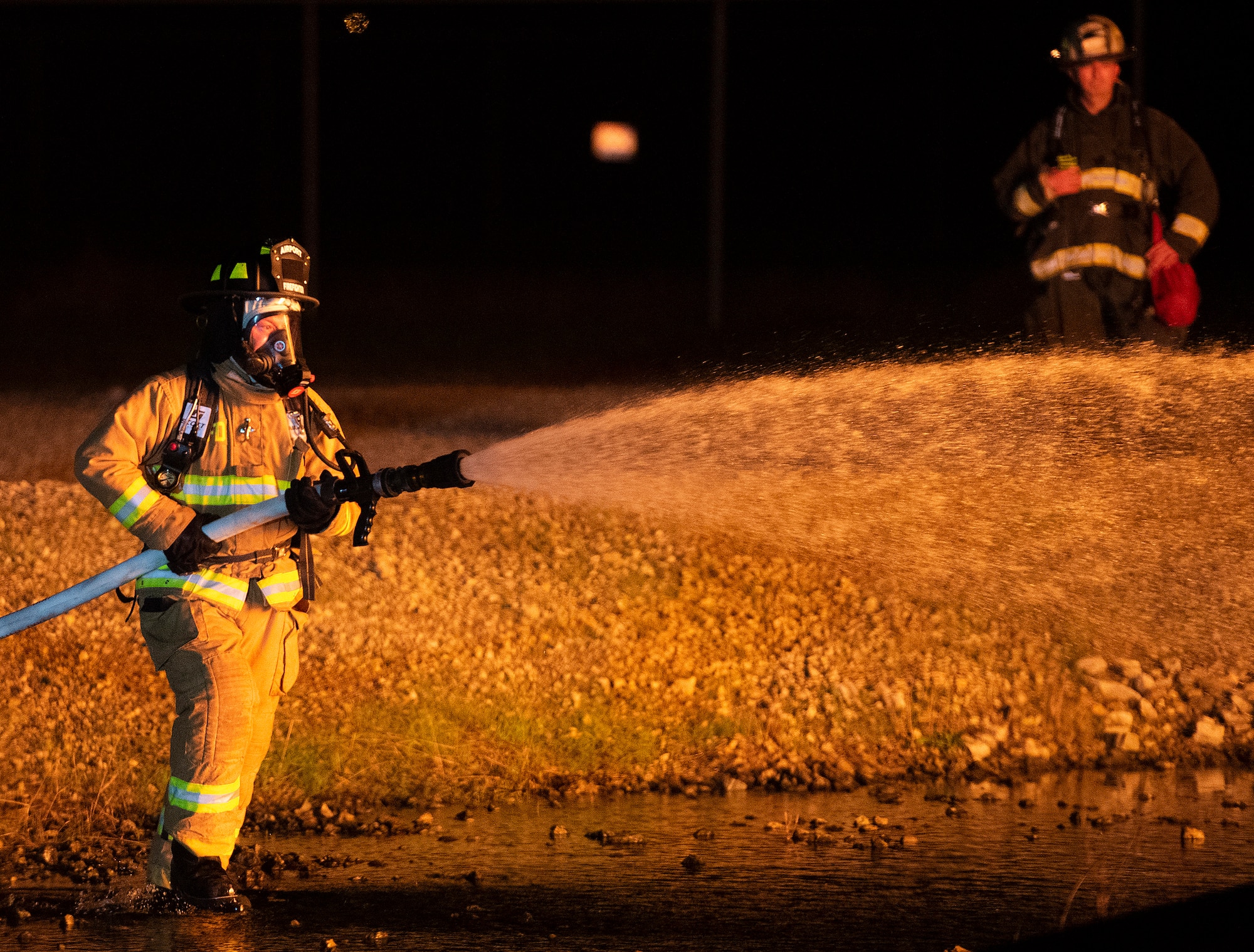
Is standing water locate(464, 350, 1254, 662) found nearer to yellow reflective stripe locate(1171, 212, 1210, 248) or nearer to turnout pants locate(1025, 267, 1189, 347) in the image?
turnout pants locate(1025, 267, 1189, 347)

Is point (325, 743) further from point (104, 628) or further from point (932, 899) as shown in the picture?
point (932, 899)

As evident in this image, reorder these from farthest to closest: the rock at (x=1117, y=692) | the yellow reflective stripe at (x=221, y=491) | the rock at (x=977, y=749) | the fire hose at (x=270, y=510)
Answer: the rock at (x=1117, y=692) < the rock at (x=977, y=749) < the yellow reflective stripe at (x=221, y=491) < the fire hose at (x=270, y=510)

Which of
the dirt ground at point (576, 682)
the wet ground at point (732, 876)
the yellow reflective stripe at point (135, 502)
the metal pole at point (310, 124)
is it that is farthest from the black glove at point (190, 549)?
the metal pole at point (310, 124)

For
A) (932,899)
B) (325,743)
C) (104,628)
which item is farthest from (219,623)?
(104,628)

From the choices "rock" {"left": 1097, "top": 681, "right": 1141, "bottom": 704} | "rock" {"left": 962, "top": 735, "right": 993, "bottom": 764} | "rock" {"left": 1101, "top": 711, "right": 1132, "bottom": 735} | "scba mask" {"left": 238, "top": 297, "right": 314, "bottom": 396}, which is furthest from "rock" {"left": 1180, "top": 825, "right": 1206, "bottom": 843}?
"scba mask" {"left": 238, "top": 297, "right": 314, "bottom": 396}

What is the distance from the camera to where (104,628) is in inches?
285

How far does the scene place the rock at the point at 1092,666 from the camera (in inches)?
289

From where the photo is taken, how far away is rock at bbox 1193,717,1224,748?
6.87m

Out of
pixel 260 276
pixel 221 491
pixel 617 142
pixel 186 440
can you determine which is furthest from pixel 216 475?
pixel 617 142

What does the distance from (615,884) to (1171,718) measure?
9.74 feet

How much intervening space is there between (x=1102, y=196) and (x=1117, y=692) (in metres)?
2.37

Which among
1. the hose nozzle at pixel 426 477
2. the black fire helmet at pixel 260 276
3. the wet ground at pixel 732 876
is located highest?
the black fire helmet at pixel 260 276

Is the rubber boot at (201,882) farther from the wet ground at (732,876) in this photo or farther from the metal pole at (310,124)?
the metal pole at (310,124)

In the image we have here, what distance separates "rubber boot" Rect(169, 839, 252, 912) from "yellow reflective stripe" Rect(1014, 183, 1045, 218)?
510 centimetres
